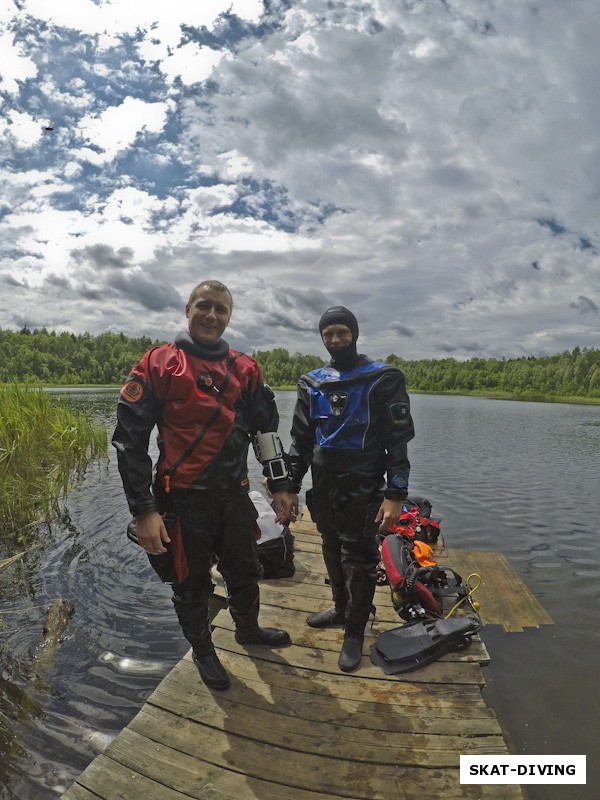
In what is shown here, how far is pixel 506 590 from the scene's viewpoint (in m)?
6.50

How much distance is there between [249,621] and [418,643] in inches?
56.9

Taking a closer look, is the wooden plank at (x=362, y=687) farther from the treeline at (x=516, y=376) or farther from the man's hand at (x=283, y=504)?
the treeline at (x=516, y=376)

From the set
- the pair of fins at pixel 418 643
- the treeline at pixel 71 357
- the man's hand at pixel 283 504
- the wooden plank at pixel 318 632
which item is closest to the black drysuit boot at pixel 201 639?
the wooden plank at pixel 318 632

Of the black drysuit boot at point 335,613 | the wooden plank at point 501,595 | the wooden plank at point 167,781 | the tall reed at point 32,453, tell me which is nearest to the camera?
the wooden plank at point 167,781

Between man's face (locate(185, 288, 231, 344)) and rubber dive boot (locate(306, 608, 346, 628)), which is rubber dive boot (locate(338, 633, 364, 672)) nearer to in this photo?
rubber dive boot (locate(306, 608, 346, 628))

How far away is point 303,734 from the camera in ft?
8.97

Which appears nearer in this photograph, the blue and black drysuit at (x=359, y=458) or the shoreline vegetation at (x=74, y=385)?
the blue and black drysuit at (x=359, y=458)

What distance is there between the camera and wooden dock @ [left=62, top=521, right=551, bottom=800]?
7.76 feet

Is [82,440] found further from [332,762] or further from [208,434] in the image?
[332,762]

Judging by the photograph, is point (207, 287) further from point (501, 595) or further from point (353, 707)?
point (501, 595)

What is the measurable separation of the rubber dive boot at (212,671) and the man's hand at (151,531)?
1.10 metres

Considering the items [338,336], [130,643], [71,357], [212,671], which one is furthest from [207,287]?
[71,357]

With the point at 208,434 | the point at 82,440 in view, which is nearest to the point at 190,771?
the point at 208,434

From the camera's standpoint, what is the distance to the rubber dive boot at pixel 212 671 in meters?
3.12
